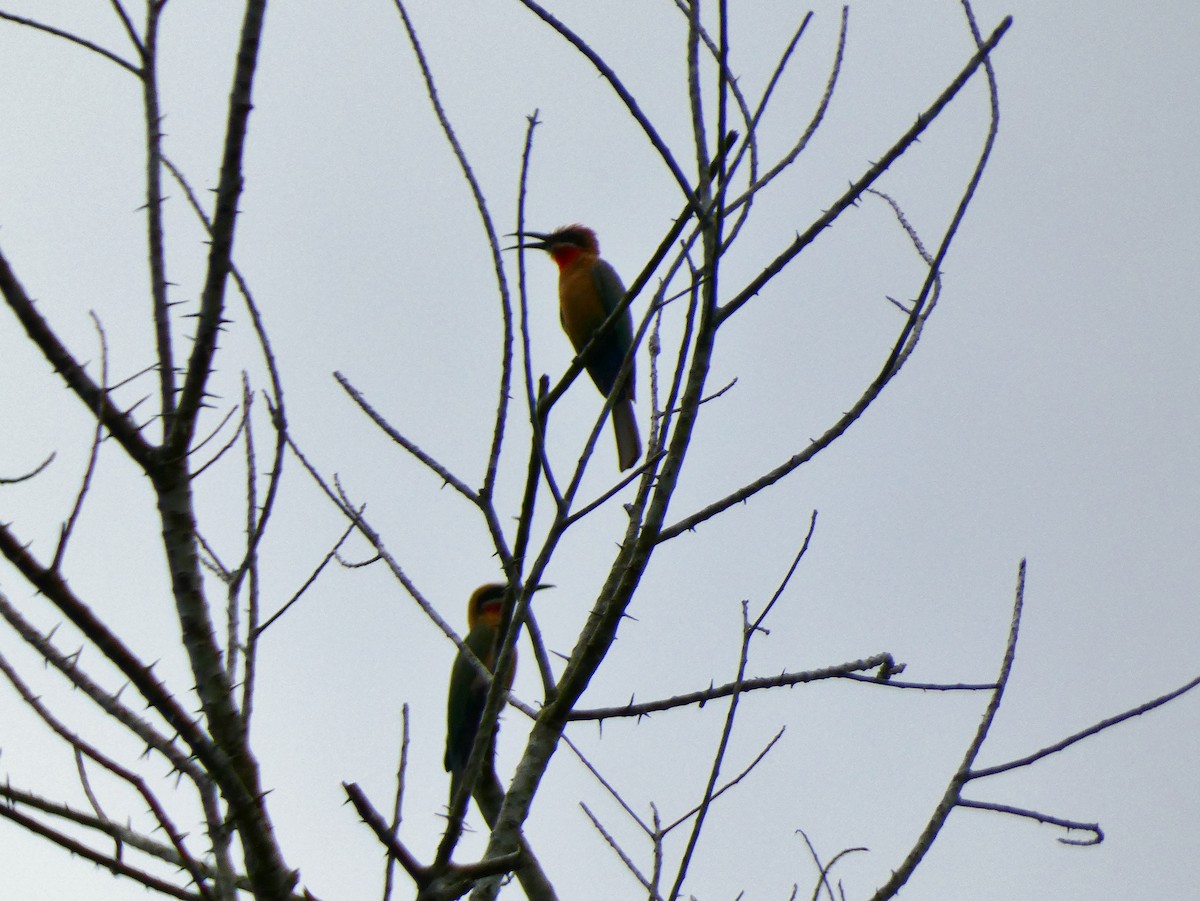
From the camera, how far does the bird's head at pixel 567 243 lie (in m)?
8.66

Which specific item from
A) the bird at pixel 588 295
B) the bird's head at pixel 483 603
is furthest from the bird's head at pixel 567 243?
the bird's head at pixel 483 603

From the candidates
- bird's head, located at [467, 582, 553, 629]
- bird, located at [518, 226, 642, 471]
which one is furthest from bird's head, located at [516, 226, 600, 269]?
bird's head, located at [467, 582, 553, 629]

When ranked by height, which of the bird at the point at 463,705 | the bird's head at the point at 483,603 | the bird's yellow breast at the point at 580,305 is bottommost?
the bird at the point at 463,705

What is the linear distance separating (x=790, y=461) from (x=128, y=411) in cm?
140

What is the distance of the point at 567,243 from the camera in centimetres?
873

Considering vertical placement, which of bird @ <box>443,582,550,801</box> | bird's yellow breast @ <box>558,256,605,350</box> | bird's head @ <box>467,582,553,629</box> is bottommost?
bird @ <box>443,582,550,801</box>

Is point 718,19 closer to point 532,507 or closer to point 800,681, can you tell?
point 532,507

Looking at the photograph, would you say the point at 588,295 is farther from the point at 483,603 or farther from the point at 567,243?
the point at 483,603

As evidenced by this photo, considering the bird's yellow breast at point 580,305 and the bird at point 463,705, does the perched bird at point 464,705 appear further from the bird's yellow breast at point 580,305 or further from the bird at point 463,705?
the bird's yellow breast at point 580,305

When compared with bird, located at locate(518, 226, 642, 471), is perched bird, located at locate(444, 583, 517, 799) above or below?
below

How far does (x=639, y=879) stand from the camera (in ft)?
9.77

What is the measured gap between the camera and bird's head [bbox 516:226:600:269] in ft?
28.4

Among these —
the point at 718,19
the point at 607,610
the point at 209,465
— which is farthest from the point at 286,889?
the point at 718,19

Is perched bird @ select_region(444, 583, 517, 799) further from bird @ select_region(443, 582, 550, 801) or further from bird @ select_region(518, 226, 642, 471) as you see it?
bird @ select_region(518, 226, 642, 471)
